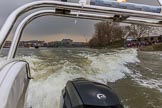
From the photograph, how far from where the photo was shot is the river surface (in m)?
4.36

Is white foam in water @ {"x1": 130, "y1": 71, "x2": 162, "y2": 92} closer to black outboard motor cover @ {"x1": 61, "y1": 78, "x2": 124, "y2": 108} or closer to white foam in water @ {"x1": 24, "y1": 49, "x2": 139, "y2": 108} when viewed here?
white foam in water @ {"x1": 24, "y1": 49, "x2": 139, "y2": 108}

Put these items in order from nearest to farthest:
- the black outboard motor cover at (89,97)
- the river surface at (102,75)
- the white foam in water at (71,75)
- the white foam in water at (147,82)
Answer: the black outboard motor cover at (89,97) → the white foam in water at (71,75) → the river surface at (102,75) → the white foam in water at (147,82)

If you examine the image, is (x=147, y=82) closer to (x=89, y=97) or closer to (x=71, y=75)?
(x=71, y=75)

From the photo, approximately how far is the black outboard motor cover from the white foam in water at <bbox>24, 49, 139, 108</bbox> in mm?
2142

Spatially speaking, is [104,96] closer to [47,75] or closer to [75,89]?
[75,89]

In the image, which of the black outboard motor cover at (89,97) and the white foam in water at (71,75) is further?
the white foam in water at (71,75)

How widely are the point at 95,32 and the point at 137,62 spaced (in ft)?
10.1

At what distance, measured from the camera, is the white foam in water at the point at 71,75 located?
4.25 meters

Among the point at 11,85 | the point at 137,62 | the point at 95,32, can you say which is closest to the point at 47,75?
the point at 95,32

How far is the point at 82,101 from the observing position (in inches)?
42.7

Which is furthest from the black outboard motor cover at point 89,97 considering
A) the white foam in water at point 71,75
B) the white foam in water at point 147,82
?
the white foam in water at point 147,82

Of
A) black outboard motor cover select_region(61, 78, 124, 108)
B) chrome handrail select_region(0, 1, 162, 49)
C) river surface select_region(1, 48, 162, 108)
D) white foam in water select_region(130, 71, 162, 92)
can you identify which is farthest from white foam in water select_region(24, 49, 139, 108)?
chrome handrail select_region(0, 1, 162, 49)

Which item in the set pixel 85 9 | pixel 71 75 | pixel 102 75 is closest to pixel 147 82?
pixel 102 75

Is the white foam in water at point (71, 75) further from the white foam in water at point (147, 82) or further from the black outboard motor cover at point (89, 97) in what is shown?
the black outboard motor cover at point (89, 97)
